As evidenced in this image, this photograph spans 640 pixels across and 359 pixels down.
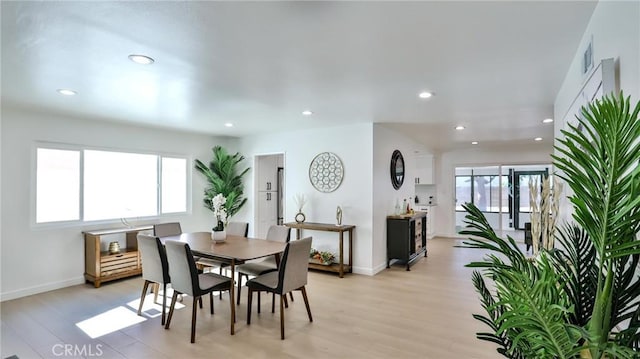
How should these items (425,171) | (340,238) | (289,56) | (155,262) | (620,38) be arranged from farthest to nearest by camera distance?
(425,171) < (340,238) < (155,262) < (289,56) < (620,38)

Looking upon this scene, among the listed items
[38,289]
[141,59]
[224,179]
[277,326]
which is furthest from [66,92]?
[224,179]

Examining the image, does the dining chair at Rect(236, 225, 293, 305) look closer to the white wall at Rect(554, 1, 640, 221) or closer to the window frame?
the window frame

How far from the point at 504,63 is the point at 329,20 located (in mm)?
1583

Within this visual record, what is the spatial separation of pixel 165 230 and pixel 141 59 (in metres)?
2.68

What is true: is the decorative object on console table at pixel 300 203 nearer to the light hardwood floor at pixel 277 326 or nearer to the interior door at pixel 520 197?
the light hardwood floor at pixel 277 326

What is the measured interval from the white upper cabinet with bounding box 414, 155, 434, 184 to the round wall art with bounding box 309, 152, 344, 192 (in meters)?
3.85

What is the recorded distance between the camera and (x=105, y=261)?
15.0 ft

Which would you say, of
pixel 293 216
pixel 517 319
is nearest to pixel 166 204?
pixel 293 216

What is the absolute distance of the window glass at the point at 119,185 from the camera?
4.92 m

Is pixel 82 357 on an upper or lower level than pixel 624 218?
lower

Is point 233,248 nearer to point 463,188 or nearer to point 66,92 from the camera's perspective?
point 66,92

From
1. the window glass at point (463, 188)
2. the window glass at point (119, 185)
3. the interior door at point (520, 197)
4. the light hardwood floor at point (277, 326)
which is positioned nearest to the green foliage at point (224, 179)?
the window glass at point (119, 185)

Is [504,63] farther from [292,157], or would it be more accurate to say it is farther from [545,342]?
[292,157]

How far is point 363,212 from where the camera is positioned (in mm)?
5195
